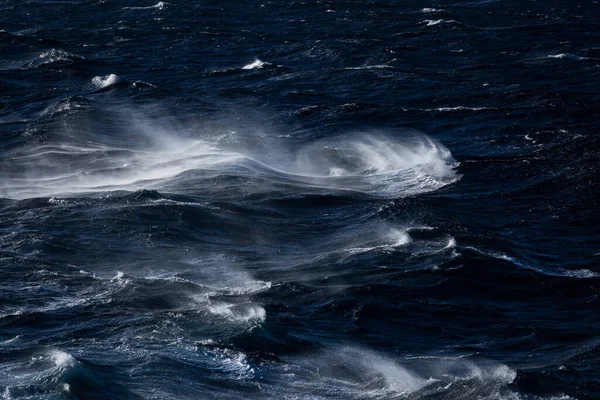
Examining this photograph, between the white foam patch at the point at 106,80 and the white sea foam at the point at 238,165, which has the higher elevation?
the white foam patch at the point at 106,80

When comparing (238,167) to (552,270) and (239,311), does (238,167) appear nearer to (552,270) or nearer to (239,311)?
(239,311)

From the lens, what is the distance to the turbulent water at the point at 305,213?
1951 inches

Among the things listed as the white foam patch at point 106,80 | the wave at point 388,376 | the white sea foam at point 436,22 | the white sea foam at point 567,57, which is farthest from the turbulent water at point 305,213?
the white foam patch at point 106,80

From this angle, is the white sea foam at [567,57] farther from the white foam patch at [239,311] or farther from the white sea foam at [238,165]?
the white foam patch at [239,311]

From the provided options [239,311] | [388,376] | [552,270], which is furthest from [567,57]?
[388,376]

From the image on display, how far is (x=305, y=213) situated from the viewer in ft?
230

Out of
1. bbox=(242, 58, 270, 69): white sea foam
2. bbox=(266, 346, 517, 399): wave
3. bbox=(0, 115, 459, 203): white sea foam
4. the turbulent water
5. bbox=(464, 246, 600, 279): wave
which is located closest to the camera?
bbox=(266, 346, 517, 399): wave

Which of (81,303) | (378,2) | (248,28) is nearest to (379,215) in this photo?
(81,303)

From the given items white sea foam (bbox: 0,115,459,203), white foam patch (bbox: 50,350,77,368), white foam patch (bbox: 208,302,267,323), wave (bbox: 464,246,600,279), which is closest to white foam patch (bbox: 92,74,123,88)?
white sea foam (bbox: 0,115,459,203)

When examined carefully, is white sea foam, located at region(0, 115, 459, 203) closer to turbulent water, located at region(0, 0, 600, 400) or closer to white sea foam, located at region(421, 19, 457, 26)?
turbulent water, located at region(0, 0, 600, 400)

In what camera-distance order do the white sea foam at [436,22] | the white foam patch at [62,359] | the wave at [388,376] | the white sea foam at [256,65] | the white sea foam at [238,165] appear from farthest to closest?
the white sea foam at [436,22]
the white sea foam at [256,65]
the white sea foam at [238,165]
the white foam patch at [62,359]
the wave at [388,376]

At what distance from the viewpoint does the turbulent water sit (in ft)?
163

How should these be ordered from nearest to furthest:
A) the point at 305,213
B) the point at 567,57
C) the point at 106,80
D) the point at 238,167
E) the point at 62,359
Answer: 1. the point at 62,359
2. the point at 305,213
3. the point at 238,167
4. the point at 106,80
5. the point at 567,57

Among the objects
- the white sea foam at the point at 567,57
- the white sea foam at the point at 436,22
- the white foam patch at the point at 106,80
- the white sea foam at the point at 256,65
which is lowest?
the white sea foam at the point at 567,57
